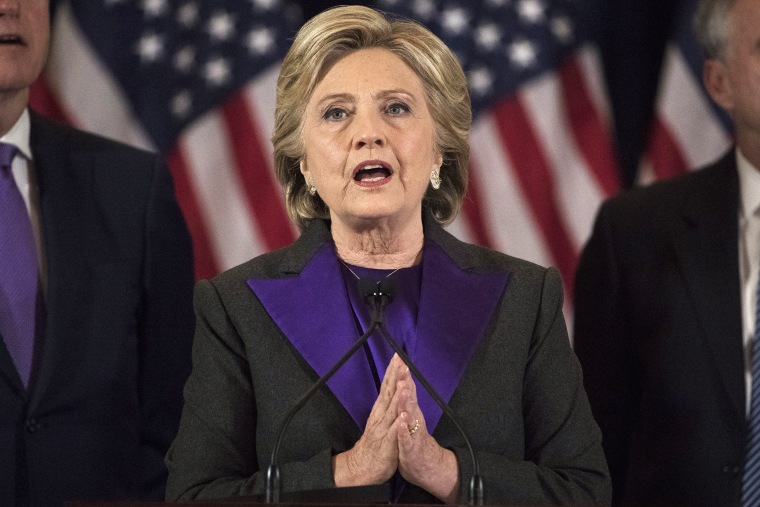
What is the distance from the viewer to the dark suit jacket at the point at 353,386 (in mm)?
2256

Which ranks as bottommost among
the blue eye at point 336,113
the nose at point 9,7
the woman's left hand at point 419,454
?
the woman's left hand at point 419,454

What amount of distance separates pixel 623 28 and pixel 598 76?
Result: 0.17m

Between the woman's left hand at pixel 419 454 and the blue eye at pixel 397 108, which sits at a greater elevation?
the blue eye at pixel 397 108

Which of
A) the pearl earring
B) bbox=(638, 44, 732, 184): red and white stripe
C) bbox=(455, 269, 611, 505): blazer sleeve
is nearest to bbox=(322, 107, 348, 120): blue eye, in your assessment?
the pearl earring

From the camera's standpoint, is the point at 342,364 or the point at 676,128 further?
the point at 676,128

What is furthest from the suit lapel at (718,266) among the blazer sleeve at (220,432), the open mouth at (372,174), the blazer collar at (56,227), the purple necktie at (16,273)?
the purple necktie at (16,273)

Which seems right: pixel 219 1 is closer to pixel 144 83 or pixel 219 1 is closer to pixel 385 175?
pixel 144 83

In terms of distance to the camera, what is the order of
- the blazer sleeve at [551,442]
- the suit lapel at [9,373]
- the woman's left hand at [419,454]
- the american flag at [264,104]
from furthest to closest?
1. the american flag at [264,104]
2. the suit lapel at [9,373]
3. the blazer sleeve at [551,442]
4. the woman's left hand at [419,454]

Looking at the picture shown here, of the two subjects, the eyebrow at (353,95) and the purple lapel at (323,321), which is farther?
the eyebrow at (353,95)

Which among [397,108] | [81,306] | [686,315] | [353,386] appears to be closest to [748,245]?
[686,315]

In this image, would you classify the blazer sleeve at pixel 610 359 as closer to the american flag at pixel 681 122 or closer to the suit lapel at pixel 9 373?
the american flag at pixel 681 122

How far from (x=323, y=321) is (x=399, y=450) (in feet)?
1.25

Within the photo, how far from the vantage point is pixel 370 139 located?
2479mm

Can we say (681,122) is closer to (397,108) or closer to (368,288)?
(397,108)
